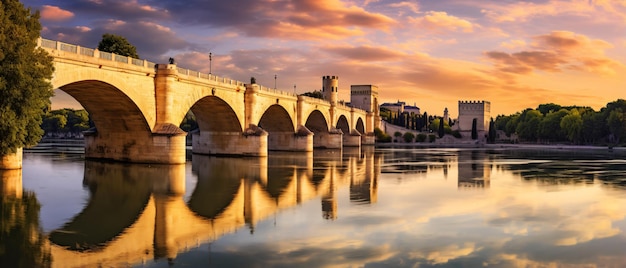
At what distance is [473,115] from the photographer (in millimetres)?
155000

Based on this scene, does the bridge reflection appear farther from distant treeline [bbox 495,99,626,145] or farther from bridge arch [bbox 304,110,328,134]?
distant treeline [bbox 495,99,626,145]

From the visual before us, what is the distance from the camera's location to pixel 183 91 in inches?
1761

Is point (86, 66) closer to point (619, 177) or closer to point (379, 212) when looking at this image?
point (379, 212)

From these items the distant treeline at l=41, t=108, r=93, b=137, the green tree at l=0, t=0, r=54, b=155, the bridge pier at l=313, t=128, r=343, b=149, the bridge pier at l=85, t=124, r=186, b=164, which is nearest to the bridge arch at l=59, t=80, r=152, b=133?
the bridge pier at l=85, t=124, r=186, b=164

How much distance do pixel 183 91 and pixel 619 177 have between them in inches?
1285

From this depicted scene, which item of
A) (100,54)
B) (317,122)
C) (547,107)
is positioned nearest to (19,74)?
(100,54)

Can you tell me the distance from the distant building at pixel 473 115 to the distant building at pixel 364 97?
29.1 metres

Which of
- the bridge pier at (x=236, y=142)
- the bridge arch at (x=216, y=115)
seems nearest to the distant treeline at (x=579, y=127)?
the bridge pier at (x=236, y=142)

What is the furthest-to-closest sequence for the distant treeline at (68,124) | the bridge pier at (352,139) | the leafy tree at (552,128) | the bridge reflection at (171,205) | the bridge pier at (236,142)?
the distant treeline at (68,124)
the leafy tree at (552,128)
the bridge pier at (352,139)
the bridge pier at (236,142)
the bridge reflection at (171,205)

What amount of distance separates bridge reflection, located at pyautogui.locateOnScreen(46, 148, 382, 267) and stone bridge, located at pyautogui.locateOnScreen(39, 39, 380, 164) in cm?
235

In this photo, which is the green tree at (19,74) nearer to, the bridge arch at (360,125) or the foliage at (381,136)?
the bridge arch at (360,125)

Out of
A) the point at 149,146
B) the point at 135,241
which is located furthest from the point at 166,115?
the point at 135,241

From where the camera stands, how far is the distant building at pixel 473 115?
6083 inches

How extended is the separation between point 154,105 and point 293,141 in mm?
32110
